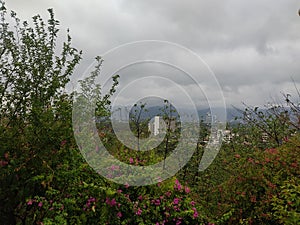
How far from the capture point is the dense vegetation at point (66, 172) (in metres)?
3.63

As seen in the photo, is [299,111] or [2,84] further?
[299,111]

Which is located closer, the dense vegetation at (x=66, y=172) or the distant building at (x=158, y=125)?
the dense vegetation at (x=66, y=172)

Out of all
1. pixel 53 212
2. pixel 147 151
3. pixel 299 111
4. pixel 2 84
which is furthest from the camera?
pixel 299 111

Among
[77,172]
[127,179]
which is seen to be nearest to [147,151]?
[127,179]

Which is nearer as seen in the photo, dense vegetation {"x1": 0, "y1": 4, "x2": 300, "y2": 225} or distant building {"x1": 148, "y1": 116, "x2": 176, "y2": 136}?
dense vegetation {"x1": 0, "y1": 4, "x2": 300, "y2": 225}

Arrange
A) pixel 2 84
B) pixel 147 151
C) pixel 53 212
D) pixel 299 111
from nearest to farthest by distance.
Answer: pixel 53 212 < pixel 2 84 < pixel 147 151 < pixel 299 111

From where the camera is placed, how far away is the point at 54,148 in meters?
3.74

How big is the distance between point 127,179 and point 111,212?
1.26 ft

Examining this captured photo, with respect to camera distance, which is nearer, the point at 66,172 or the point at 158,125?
the point at 66,172

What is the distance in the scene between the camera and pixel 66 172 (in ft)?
11.8

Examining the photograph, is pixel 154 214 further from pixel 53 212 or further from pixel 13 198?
pixel 13 198

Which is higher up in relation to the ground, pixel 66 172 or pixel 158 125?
pixel 158 125

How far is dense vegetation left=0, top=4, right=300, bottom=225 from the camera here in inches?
143

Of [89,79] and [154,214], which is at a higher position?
[89,79]
